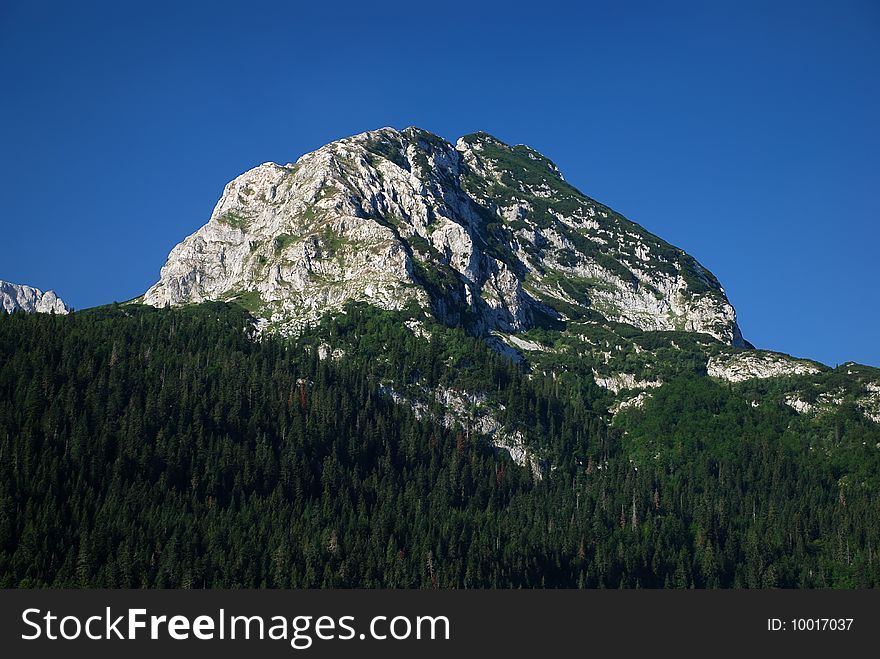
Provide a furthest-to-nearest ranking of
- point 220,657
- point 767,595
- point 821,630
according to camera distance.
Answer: point 767,595 < point 821,630 < point 220,657

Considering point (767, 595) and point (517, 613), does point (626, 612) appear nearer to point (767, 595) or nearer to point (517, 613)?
point (517, 613)

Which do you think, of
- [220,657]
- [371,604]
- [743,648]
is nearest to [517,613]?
[371,604]

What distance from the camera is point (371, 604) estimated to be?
465 ft

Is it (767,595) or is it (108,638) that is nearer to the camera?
(108,638)

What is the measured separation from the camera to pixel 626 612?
155 metres

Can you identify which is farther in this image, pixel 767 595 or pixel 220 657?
pixel 767 595

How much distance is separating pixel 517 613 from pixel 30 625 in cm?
5825

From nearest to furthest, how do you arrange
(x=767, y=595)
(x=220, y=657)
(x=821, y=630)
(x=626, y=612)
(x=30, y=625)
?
(x=220, y=657), (x=30, y=625), (x=821, y=630), (x=626, y=612), (x=767, y=595)

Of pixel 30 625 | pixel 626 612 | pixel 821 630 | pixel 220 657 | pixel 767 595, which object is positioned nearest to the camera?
pixel 220 657

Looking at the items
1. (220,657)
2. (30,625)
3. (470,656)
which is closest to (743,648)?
(470,656)

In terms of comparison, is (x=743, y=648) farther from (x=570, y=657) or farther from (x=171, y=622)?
(x=171, y=622)

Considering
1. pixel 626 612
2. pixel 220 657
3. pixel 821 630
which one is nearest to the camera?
pixel 220 657

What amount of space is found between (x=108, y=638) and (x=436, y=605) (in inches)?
1664

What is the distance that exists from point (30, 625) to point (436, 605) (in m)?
48.9
